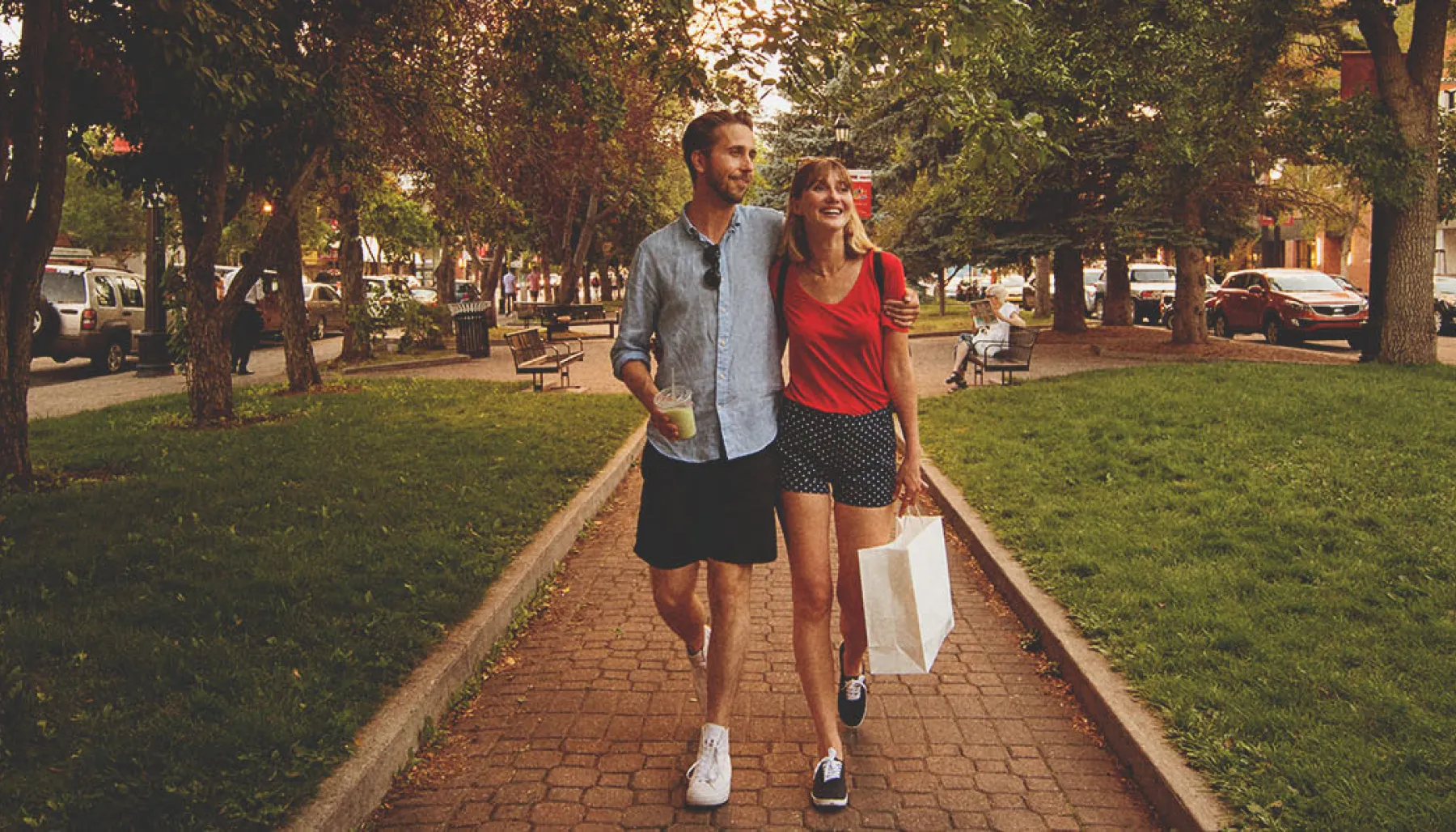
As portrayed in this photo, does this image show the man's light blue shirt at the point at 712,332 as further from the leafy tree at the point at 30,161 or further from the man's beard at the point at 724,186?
the leafy tree at the point at 30,161

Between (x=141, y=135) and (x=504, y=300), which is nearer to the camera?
(x=141, y=135)

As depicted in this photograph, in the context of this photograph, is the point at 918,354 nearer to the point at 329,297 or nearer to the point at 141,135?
the point at 141,135

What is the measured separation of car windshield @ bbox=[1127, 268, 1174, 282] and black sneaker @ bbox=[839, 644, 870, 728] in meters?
32.9

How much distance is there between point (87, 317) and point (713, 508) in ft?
64.9

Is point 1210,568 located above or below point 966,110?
below

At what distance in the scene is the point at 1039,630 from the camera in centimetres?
519

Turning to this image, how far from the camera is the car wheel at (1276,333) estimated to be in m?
22.5

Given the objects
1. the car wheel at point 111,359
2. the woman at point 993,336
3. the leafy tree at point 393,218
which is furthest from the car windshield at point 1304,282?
the car wheel at point 111,359

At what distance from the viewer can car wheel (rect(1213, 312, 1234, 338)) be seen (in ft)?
81.5

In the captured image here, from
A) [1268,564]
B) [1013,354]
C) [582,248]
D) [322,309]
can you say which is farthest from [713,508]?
[582,248]

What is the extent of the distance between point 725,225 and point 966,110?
3.09 meters

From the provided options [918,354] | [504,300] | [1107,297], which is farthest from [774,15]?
[504,300]

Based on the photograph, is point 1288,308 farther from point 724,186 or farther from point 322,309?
point 322,309

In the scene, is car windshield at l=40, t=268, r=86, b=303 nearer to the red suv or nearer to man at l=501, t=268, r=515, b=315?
the red suv
